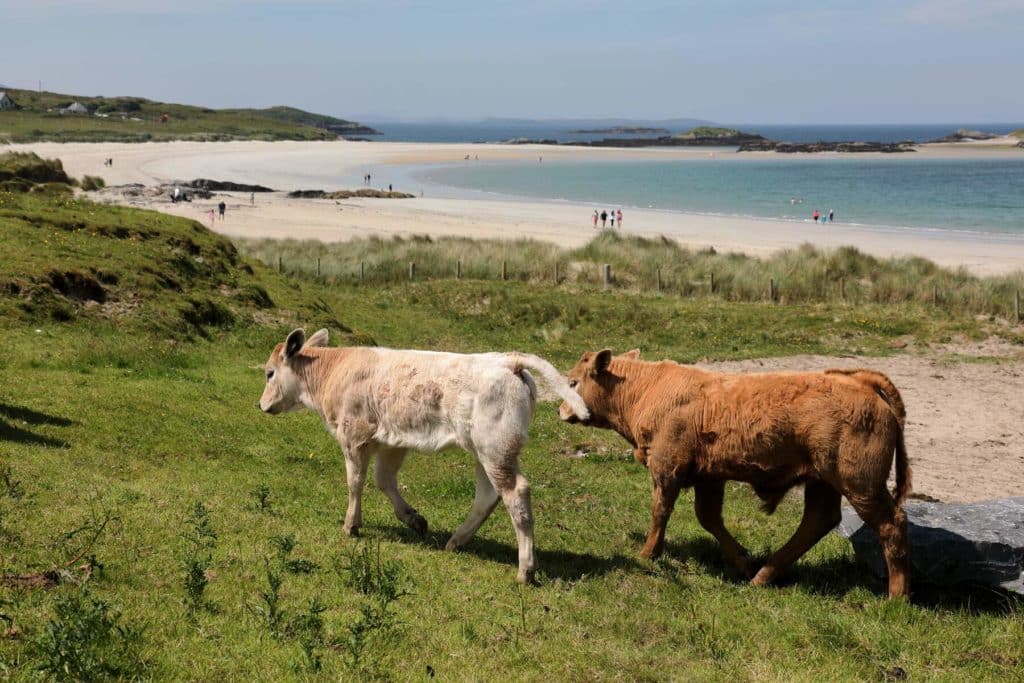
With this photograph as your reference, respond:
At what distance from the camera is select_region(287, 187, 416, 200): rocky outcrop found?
83000mm

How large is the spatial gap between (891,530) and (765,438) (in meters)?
1.36

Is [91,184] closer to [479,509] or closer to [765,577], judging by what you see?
[479,509]

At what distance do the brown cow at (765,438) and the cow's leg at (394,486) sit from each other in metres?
1.89

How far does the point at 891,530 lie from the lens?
8781 millimetres

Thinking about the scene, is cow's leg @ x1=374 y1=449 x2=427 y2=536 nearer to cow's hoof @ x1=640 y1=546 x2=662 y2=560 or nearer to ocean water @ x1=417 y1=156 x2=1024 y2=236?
cow's hoof @ x1=640 y1=546 x2=662 y2=560

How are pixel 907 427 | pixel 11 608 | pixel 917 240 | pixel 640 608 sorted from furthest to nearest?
1. pixel 917 240
2. pixel 907 427
3. pixel 640 608
4. pixel 11 608

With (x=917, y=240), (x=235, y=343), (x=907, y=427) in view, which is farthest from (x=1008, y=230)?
(x=235, y=343)

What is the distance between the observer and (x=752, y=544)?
10.9m

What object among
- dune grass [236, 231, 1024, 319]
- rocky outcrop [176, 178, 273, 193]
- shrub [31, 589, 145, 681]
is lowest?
dune grass [236, 231, 1024, 319]

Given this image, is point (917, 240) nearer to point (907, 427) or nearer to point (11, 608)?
point (907, 427)

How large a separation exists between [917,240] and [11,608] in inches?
2410

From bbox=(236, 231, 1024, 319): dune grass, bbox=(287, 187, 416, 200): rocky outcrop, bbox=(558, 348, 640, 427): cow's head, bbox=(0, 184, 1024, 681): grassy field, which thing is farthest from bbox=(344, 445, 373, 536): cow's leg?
bbox=(287, 187, 416, 200): rocky outcrop

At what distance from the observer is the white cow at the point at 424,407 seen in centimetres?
891

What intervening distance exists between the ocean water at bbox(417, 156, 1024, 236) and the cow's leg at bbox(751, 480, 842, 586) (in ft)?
212
